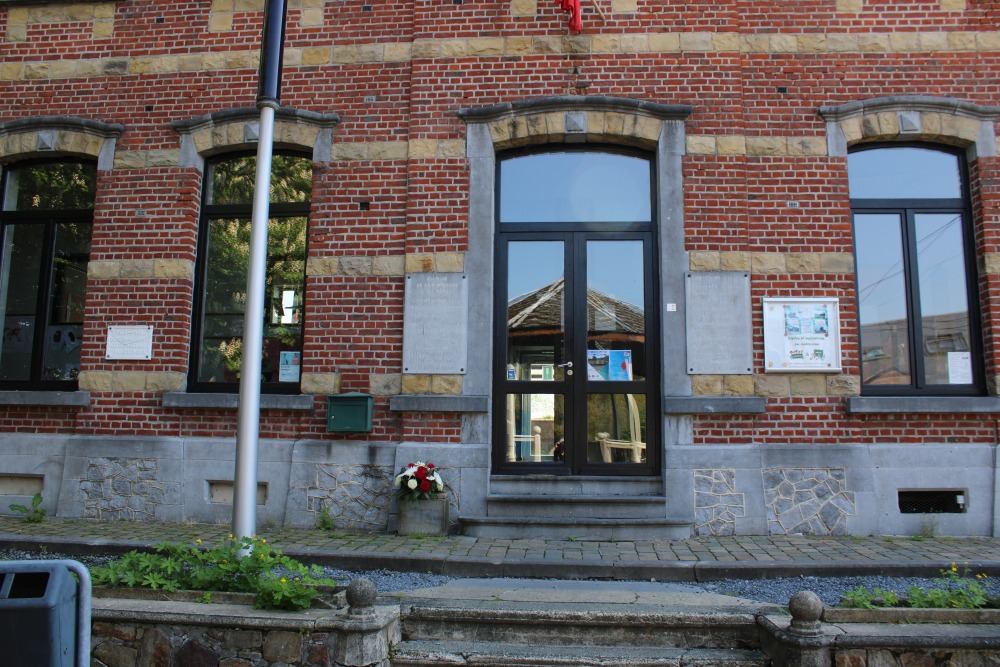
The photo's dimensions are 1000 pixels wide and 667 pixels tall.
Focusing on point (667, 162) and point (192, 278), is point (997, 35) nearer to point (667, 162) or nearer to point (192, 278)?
point (667, 162)

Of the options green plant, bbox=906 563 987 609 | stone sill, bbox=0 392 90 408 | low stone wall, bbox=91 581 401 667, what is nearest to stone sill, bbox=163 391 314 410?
stone sill, bbox=0 392 90 408

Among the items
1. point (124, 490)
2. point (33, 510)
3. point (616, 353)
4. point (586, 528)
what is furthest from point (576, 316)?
point (33, 510)

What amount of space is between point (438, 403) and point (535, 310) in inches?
54.0

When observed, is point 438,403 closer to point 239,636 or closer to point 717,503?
point 717,503

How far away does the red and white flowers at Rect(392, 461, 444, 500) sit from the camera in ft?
21.2

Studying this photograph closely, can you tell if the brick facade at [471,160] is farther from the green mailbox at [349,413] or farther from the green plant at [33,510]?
the green plant at [33,510]

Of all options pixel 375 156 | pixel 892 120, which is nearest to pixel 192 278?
pixel 375 156

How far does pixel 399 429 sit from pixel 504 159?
2.98 metres

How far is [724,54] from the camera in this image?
7.23 meters

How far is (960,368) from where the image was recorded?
7070 millimetres

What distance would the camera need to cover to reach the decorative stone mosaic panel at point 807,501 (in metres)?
6.51

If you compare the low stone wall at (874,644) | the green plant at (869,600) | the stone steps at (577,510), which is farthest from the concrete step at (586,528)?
the low stone wall at (874,644)

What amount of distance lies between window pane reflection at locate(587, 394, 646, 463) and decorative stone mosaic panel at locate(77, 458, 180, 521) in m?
4.15

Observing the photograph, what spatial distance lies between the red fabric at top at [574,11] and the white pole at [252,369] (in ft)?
11.4
